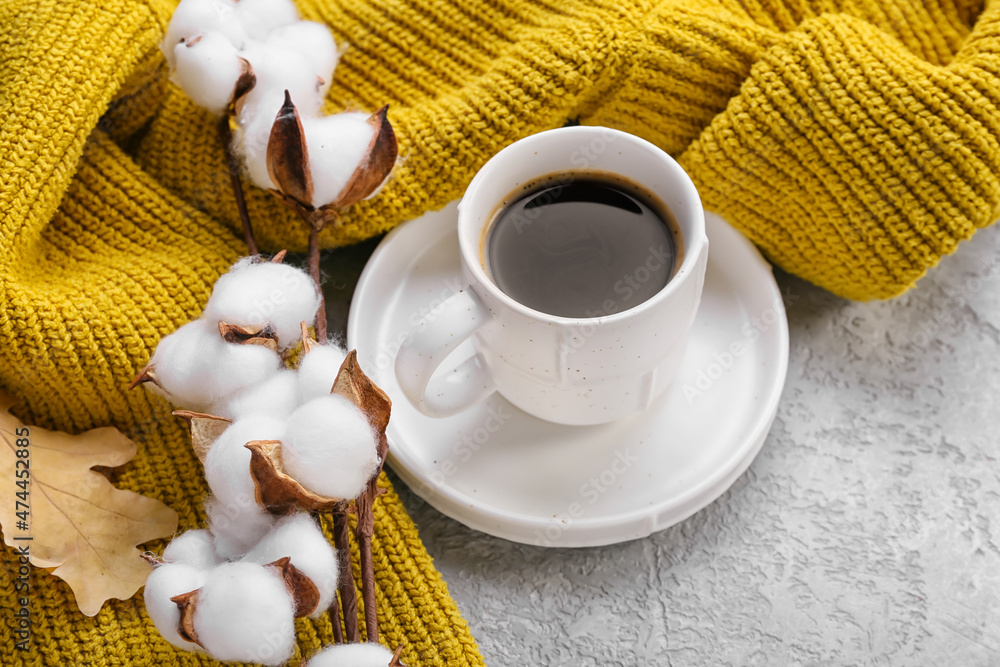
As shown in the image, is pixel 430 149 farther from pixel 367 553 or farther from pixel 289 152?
pixel 367 553

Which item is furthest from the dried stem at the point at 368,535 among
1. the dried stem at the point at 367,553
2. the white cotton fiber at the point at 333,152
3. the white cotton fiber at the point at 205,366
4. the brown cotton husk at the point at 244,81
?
the brown cotton husk at the point at 244,81

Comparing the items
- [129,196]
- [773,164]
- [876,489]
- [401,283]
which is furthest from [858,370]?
[129,196]

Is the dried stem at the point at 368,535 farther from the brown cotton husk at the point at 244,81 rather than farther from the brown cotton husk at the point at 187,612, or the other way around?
the brown cotton husk at the point at 244,81

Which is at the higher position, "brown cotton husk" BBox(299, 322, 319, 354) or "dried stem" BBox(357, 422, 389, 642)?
"brown cotton husk" BBox(299, 322, 319, 354)

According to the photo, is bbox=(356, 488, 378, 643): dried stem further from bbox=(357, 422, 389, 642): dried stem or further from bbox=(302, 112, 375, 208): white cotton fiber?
bbox=(302, 112, 375, 208): white cotton fiber

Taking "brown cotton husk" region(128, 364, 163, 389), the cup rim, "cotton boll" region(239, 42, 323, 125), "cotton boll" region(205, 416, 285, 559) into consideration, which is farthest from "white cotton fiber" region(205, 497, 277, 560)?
"cotton boll" region(239, 42, 323, 125)

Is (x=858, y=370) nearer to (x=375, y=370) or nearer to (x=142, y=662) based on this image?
(x=375, y=370)
